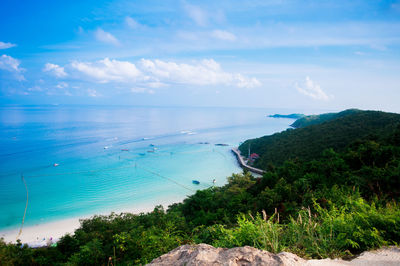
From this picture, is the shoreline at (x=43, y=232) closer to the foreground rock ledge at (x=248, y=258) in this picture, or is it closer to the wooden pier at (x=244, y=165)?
the foreground rock ledge at (x=248, y=258)

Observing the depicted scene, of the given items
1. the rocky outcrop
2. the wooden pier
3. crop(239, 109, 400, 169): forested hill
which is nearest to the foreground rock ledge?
the rocky outcrop

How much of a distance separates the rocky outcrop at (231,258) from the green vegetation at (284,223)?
41 cm

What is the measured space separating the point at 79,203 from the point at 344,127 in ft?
140

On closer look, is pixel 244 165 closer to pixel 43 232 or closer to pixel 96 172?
pixel 96 172

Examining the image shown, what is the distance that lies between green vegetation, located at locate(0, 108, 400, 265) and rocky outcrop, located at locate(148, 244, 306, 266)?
1.36 feet

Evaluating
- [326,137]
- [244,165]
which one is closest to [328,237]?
[326,137]

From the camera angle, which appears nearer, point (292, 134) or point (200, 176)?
point (200, 176)

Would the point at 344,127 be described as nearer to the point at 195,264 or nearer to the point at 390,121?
the point at 390,121

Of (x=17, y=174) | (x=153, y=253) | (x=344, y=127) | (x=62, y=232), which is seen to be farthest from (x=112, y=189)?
(x=344, y=127)

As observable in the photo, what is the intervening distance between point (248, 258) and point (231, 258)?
200mm

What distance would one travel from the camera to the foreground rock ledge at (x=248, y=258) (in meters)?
2.43

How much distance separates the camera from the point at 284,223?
4.90 metres

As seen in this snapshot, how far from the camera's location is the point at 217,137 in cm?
7762

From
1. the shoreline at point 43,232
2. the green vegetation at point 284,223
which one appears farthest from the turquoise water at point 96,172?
the green vegetation at point 284,223
